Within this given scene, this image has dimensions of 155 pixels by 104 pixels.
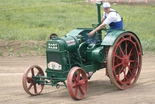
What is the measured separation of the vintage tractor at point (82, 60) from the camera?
9.13 metres

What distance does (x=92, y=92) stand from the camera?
9805 mm

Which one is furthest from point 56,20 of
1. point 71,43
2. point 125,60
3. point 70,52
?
point 71,43

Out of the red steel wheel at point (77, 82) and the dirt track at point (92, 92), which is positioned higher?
the red steel wheel at point (77, 82)

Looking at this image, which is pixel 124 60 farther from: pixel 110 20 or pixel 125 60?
pixel 110 20

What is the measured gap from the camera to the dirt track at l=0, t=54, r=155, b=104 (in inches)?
350

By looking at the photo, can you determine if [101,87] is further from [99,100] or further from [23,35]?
[23,35]

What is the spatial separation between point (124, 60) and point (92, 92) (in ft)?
3.35

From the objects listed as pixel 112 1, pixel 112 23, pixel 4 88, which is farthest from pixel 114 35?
pixel 112 1

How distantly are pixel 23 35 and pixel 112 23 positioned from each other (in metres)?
7.98

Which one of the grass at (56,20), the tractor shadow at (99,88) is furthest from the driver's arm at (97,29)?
the grass at (56,20)

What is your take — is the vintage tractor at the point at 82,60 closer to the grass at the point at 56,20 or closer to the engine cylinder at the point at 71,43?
the engine cylinder at the point at 71,43

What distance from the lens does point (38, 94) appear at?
377 inches

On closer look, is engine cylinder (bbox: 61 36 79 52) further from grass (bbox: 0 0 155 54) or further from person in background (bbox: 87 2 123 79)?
grass (bbox: 0 0 155 54)

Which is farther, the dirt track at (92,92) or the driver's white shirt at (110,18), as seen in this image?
the driver's white shirt at (110,18)
